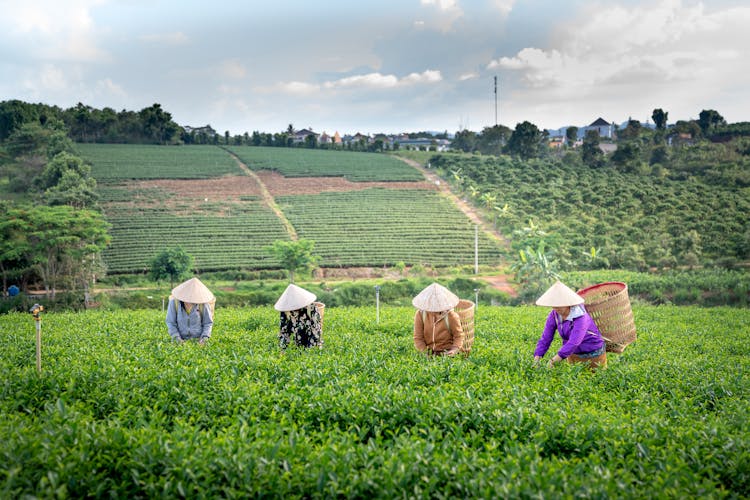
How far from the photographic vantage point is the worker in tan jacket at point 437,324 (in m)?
8.05

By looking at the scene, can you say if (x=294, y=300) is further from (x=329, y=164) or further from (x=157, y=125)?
(x=157, y=125)

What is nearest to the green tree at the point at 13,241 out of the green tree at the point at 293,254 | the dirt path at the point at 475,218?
the green tree at the point at 293,254

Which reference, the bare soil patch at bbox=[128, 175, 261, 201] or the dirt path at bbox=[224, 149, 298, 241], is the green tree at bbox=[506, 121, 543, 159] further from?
the bare soil patch at bbox=[128, 175, 261, 201]

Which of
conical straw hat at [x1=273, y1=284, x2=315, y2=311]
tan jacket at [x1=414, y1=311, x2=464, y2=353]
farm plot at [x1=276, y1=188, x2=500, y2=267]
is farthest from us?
farm plot at [x1=276, y1=188, x2=500, y2=267]

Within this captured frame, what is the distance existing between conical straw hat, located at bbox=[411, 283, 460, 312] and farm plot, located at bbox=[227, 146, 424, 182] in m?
52.6

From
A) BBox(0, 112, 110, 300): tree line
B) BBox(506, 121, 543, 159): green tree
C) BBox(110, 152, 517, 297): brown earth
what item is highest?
BBox(506, 121, 543, 159): green tree

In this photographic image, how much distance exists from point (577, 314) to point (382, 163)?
6225 cm

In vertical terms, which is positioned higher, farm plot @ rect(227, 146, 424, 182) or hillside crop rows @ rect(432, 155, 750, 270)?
farm plot @ rect(227, 146, 424, 182)

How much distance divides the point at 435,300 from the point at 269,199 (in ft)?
150

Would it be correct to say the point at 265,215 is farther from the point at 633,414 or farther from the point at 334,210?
the point at 633,414

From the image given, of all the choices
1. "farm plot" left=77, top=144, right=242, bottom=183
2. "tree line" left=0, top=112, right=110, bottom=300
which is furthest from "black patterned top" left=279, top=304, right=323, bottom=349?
"farm plot" left=77, top=144, right=242, bottom=183

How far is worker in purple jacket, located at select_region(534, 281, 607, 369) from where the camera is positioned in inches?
297

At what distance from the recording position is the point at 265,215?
156ft

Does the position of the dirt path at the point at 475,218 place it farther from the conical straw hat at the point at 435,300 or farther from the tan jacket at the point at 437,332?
the conical straw hat at the point at 435,300
